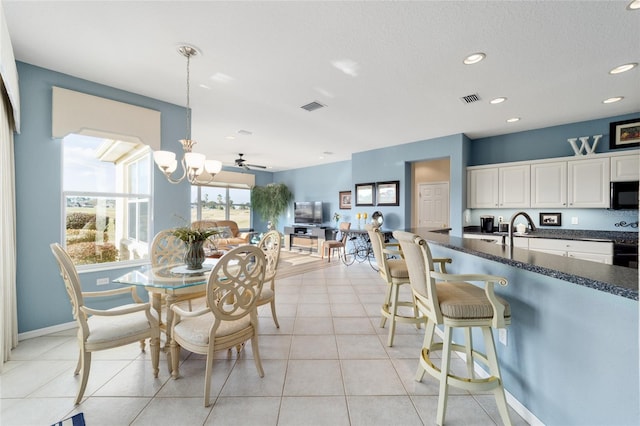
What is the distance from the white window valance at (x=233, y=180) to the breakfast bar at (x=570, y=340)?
25.9 ft

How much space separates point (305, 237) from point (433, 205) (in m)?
3.86

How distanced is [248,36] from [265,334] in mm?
2753

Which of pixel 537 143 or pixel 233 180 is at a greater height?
pixel 537 143

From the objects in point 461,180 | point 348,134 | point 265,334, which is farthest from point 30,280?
point 461,180

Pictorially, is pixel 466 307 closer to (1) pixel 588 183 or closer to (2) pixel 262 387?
(2) pixel 262 387

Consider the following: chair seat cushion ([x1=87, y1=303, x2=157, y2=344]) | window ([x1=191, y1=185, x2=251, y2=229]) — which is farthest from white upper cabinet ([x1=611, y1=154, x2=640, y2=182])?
window ([x1=191, y1=185, x2=251, y2=229])

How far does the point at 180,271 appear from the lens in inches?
89.4

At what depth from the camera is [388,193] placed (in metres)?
6.07

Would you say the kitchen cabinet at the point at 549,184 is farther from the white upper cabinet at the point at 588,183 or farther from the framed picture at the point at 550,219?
the framed picture at the point at 550,219

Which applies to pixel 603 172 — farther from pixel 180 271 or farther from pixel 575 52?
pixel 180 271

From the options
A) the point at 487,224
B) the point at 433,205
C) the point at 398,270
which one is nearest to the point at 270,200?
the point at 433,205

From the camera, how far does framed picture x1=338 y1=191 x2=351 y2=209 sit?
7836 mm

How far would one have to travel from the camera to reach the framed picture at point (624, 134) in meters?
3.78

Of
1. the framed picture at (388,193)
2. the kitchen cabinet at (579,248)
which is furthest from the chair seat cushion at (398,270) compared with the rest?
the framed picture at (388,193)
